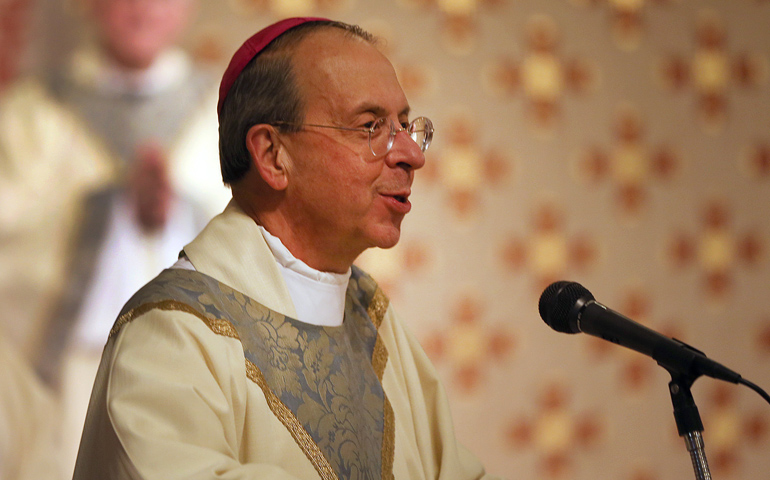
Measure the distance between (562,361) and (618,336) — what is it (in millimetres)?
3009

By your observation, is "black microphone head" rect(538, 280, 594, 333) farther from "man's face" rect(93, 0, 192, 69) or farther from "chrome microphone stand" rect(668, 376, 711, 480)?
"man's face" rect(93, 0, 192, 69)

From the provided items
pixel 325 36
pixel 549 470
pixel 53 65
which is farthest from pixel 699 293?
pixel 53 65

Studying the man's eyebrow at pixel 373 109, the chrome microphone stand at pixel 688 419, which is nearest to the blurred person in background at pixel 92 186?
the man's eyebrow at pixel 373 109

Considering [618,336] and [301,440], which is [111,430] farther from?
[618,336]

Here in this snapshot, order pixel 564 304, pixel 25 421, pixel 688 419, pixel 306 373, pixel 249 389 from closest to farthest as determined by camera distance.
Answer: pixel 688 419
pixel 564 304
pixel 249 389
pixel 306 373
pixel 25 421

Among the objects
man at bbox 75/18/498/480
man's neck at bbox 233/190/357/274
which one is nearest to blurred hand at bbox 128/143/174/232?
man at bbox 75/18/498/480

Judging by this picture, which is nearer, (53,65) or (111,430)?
(111,430)

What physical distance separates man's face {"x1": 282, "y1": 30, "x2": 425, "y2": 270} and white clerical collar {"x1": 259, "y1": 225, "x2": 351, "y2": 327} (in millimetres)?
68

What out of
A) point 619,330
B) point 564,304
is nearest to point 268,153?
point 564,304

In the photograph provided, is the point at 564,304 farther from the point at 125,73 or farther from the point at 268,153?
the point at 125,73

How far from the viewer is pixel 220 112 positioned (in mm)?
2012

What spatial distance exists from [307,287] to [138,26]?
7.74ft

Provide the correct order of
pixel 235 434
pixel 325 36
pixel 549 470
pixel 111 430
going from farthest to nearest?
pixel 549 470 → pixel 325 36 → pixel 235 434 → pixel 111 430

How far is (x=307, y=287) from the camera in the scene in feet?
6.16
